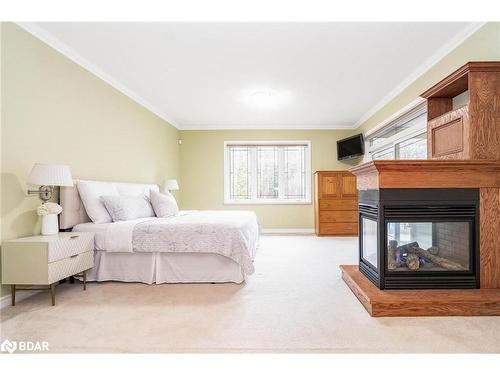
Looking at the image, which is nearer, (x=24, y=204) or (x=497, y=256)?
(x=497, y=256)

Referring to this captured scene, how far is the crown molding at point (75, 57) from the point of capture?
2.59 m

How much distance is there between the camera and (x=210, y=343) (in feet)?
5.67

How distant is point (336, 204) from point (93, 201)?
4.57 metres

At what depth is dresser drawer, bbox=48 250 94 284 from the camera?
228 cm

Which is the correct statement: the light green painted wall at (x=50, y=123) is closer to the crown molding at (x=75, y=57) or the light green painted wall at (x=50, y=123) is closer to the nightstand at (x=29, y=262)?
the crown molding at (x=75, y=57)

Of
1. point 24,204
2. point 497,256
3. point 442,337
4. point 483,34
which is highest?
point 483,34

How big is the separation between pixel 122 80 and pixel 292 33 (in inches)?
96.0

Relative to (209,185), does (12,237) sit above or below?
below

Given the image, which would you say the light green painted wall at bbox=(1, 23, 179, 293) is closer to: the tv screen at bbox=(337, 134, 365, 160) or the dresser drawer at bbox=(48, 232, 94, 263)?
the dresser drawer at bbox=(48, 232, 94, 263)

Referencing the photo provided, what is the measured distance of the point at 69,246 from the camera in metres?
2.46

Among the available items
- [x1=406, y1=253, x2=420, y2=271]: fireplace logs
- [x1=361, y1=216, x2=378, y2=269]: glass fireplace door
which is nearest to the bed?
[x1=361, y1=216, x2=378, y2=269]: glass fireplace door

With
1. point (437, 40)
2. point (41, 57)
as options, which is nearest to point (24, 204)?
Result: point (41, 57)

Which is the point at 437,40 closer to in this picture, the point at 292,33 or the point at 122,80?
the point at 292,33
